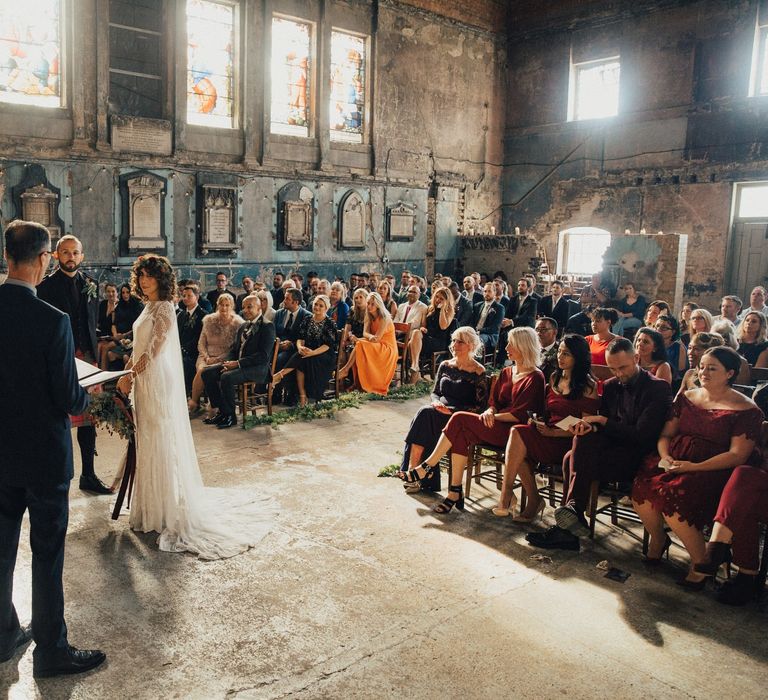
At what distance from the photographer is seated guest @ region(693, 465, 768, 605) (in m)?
4.09

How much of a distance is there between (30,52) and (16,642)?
38.4 feet

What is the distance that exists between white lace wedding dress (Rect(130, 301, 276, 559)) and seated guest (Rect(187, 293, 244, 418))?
10.8 ft

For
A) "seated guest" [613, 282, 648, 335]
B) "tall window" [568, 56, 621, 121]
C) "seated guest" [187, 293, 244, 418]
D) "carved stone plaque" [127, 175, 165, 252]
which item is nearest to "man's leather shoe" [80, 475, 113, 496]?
"seated guest" [187, 293, 244, 418]

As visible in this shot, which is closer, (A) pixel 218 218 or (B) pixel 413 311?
(B) pixel 413 311

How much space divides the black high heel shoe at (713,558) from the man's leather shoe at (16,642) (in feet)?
11.7

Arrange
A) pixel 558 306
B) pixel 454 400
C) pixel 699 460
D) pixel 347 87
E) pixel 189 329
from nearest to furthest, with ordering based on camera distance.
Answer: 1. pixel 699 460
2. pixel 454 400
3. pixel 189 329
4. pixel 558 306
5. pixel 347 87

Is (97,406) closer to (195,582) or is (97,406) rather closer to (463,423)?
(195,582)

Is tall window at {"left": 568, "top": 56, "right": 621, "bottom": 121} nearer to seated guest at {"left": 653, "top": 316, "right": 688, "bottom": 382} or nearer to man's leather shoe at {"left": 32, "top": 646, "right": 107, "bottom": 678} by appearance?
seated guest at {"left": 653, "top": 316, "right": 688, "bottom": 382}

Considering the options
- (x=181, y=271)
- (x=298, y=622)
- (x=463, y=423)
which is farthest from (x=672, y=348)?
(x=181, y=271)

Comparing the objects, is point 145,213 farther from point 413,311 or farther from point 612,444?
point 612,444

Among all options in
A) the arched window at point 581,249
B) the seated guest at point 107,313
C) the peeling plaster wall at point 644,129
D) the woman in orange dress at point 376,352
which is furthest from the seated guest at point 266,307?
the arched window at point 581,249

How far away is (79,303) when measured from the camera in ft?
17.9

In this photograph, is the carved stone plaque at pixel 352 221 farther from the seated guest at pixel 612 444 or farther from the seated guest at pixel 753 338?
the seated guest at pixel 612 444

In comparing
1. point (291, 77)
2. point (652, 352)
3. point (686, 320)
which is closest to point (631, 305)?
point (686, 320)
